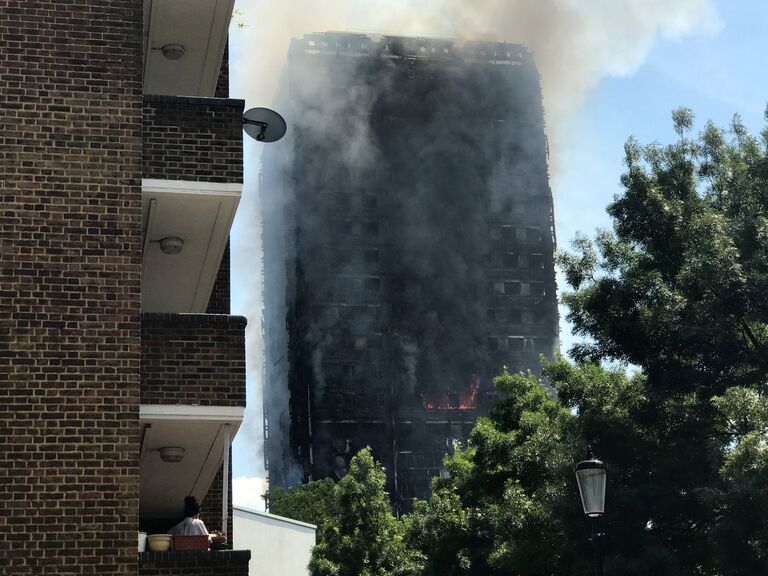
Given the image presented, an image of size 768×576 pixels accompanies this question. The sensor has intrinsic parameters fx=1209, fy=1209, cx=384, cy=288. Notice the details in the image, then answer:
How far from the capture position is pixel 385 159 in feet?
376

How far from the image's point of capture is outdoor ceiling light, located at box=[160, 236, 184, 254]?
54.0ft

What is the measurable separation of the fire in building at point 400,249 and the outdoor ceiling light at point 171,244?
88187 mm

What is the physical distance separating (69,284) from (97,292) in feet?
1.06

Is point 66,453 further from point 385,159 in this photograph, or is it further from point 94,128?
point 385,159

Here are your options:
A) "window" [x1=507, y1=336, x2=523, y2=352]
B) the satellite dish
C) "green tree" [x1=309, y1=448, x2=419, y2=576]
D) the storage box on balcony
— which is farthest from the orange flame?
the storage box on balcony

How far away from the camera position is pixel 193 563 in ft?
44.7

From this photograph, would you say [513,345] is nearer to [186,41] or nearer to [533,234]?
[533,234]

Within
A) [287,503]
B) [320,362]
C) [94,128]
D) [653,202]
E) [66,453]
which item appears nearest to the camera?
[66,453]

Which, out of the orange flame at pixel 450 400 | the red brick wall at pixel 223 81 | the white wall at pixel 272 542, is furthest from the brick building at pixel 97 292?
the orange flame at pixel 450 400

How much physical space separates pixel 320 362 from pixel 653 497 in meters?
83.3

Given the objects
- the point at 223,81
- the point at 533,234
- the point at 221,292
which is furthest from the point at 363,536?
the point at 533,234

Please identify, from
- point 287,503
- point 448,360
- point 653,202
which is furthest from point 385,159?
Answer: point 653,202

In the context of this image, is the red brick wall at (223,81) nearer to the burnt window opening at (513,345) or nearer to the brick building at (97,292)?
the brick building at (97,292)

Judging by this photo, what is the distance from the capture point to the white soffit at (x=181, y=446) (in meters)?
14.3
